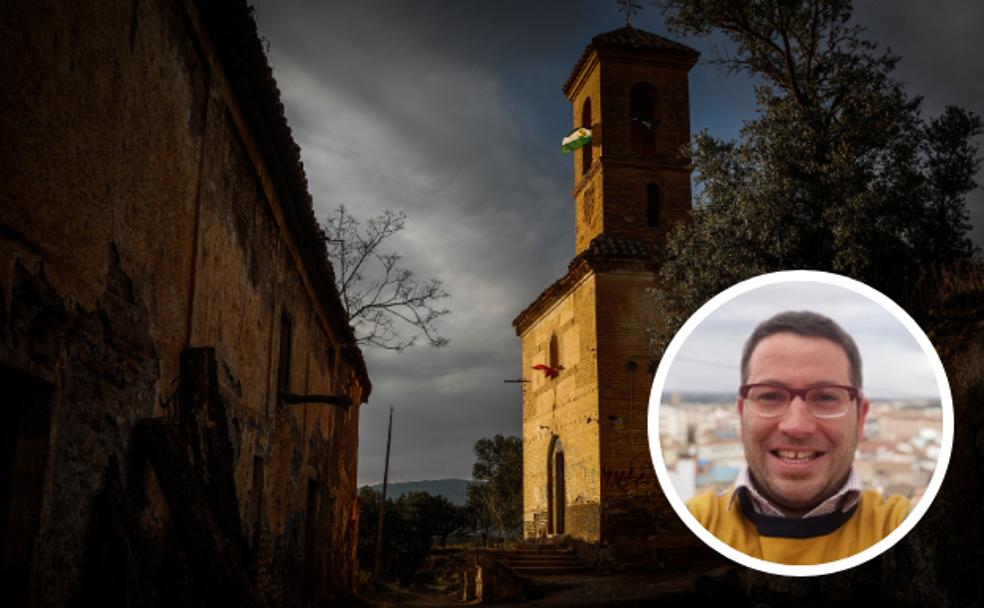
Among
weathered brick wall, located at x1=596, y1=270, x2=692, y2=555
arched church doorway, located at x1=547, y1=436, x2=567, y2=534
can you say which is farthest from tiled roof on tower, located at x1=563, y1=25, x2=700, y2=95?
arched church doorway, located at x1=547, y1=436, x2=567, y2=534

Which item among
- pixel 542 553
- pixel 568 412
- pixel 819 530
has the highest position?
pixel 568 412

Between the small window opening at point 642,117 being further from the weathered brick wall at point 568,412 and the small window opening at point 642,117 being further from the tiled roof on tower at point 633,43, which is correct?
the weathered brick wall at point 568,412

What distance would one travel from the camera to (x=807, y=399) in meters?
2.70

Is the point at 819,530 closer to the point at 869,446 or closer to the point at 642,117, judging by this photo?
the point at 869,446

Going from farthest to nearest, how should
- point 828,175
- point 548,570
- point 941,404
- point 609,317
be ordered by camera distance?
point 609,317
point 548,570
point 828,175
point 941,404

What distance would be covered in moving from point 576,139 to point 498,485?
25258 mm

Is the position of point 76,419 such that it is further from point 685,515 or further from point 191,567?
point 685,515

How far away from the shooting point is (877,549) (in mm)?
2787

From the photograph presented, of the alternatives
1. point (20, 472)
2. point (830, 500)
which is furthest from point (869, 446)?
point (20, 472)

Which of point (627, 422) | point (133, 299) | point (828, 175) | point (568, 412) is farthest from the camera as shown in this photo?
point (568, 412)

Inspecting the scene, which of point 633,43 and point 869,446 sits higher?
point 633,43

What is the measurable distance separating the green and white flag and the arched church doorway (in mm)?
8254

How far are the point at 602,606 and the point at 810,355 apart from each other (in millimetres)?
13461

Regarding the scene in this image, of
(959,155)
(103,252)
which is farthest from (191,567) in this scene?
(959,155)
